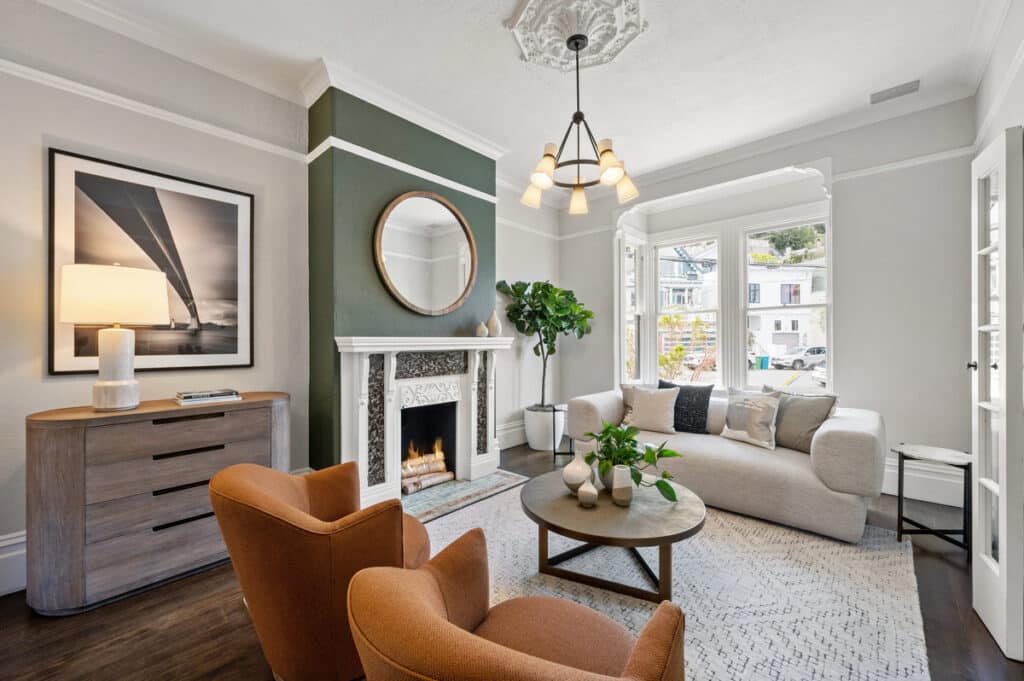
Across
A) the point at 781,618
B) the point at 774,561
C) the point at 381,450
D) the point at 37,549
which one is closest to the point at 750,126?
the point at 774,561

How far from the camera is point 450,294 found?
11.7ft

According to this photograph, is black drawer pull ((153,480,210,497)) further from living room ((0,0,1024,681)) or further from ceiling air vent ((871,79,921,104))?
ceiling air vent ((871,79,921,104))

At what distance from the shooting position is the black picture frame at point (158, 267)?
6.93 ft

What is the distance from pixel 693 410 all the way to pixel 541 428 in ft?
4.96

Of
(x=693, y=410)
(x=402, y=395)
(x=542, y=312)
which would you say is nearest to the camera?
(x=402, y=395)

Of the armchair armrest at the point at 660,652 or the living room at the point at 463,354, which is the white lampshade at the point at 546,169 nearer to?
the living room at the point at 463,354

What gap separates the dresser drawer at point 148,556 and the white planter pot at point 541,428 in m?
2.81

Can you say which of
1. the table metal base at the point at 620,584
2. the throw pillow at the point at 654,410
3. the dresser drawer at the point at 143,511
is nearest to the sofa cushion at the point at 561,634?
the table metal base at the point at 620,584

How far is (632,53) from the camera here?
8.43ft

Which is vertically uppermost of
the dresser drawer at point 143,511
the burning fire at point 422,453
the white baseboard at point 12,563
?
the dresser drawer at point 143,511

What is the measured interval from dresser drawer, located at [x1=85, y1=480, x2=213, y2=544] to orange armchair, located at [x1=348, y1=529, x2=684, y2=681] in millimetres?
1367

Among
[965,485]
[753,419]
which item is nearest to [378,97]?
[753,419]

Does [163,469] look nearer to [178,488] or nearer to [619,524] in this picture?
[178,488]

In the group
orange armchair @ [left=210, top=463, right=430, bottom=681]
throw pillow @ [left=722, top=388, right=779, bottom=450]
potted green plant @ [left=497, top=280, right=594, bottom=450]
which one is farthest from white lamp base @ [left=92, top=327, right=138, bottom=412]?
throw pillow @ [left=722, top=388, right=779, bottom=450]
